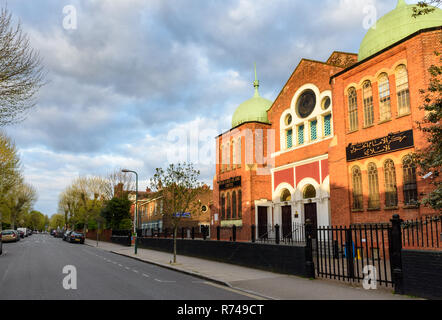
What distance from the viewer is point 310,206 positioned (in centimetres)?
2266

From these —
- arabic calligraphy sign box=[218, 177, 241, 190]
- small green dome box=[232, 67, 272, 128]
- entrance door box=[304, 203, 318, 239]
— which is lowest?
entrance door box=[304, 203, 318, 239]

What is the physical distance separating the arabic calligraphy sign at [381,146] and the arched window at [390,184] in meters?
0.71

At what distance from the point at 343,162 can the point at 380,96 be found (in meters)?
3.85

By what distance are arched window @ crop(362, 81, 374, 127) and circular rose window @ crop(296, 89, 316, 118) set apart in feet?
15.1

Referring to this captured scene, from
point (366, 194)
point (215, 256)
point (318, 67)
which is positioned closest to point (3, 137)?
point (215, 256)

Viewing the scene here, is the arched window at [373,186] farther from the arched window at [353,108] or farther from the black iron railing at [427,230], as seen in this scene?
the black iron railing at [427,230]

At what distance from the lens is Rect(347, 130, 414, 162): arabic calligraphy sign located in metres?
16.3

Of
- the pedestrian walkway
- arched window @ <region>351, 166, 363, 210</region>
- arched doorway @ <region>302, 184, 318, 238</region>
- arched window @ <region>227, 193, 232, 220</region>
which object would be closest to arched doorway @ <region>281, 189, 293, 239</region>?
arched doorway @ <region>302, 184, 318, 238</region>

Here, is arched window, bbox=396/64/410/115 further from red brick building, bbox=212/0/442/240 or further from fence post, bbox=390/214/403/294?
fence post, bbox=390/214/403/294

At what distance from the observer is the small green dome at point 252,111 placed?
29.9 metres
